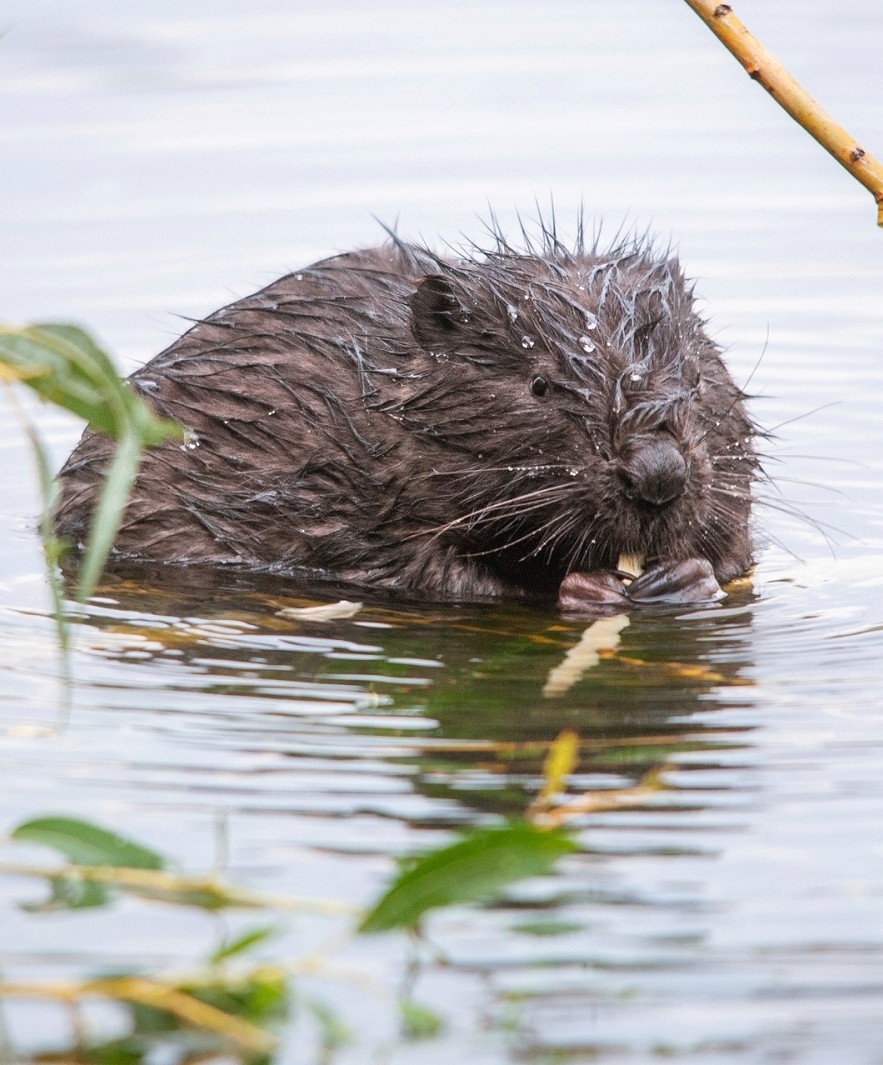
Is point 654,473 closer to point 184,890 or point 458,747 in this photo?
point 458,747

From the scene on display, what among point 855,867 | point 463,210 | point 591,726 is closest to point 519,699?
point 591,726

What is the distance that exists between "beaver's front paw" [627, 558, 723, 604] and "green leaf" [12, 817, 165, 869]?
119 inches

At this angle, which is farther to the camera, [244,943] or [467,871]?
[467,871]

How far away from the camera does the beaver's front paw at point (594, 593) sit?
622 centimetres

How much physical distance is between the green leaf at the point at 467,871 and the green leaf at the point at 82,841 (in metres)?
0.41

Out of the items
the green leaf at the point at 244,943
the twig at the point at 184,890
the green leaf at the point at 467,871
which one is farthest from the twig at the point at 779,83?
the green leaf at the point at 244,943

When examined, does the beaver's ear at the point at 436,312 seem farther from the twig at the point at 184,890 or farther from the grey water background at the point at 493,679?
the twig at the point at 184,890

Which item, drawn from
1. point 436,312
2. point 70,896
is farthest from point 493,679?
point 70,896

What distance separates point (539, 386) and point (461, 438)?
32 cm

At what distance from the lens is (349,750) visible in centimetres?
479

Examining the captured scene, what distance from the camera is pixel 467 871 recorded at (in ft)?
10.7

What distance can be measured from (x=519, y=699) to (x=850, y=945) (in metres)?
1.75

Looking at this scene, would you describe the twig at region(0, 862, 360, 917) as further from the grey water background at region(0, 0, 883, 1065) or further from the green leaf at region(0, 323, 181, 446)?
the green leaf at region(0, 323, 181, 446)

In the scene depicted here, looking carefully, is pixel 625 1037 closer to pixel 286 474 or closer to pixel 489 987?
pixel 489 987
